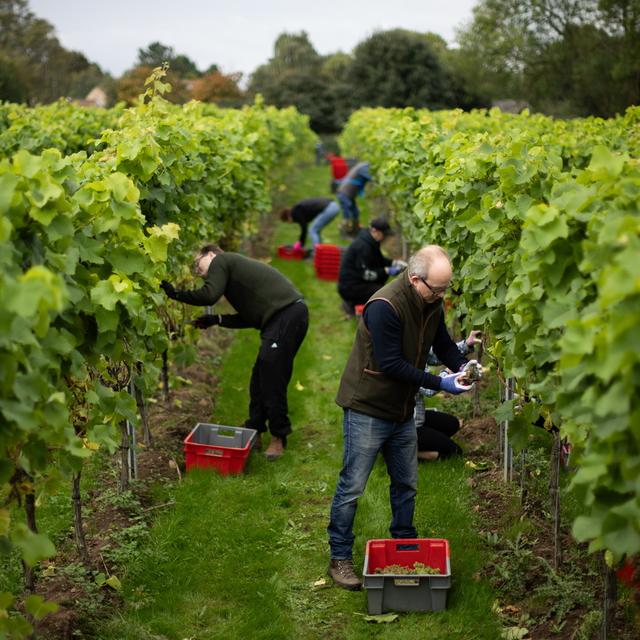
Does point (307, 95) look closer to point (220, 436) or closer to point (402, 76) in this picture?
point (402, 76)

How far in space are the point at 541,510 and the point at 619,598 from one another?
113 cm

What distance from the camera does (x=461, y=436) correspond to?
25.4 feet

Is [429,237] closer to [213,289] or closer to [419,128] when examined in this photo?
[213,289]

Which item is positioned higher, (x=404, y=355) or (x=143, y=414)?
(x=404, y=355)

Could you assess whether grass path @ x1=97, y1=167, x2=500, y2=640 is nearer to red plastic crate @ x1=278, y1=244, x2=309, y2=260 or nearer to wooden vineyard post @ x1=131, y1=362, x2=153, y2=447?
wooden vineyard post @ x1=131, y1=362, x2=153, y2=447

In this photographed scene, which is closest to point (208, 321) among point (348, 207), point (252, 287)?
point (252, 287)

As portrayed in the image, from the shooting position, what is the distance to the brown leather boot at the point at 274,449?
7.46 meters

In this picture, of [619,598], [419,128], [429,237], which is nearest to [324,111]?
[419,128]

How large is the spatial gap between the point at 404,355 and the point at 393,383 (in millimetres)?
172

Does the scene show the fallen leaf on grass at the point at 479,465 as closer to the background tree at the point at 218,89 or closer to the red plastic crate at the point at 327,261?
the red plastic crate at the point at 327,261

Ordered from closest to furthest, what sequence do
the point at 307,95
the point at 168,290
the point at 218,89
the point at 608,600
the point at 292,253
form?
the point at 608,600
the point at 168,290
the point at 292,253
the point at 307,95
the point at 218,89

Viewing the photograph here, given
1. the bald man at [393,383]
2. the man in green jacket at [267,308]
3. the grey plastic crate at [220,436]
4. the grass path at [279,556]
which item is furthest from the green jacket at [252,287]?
the bald man at [393,383]

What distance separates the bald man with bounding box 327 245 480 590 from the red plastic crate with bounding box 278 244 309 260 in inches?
393

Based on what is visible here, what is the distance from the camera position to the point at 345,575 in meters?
5.40
